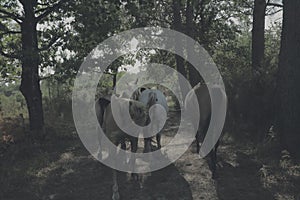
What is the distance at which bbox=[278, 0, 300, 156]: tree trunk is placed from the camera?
7324mm

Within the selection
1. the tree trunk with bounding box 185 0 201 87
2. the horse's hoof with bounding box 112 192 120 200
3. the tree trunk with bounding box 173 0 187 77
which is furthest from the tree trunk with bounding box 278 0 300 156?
the tree trunk with bounding box 173 0 187 77

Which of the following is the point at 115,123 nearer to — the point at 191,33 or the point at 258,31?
the point at 258,31

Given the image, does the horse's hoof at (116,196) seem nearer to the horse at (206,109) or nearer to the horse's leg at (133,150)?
the horse's leg at (133,150)

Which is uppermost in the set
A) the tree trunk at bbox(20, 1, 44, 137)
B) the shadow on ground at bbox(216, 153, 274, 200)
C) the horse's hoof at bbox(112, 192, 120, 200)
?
the tree trunk at bbox(20, 1, 44, 137)

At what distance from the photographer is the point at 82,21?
1044 cm

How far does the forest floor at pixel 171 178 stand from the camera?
595cm

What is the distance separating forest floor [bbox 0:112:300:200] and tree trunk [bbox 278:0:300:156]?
43 centimetres

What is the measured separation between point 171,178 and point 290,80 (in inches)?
130

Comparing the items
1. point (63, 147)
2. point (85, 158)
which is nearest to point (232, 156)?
point (85, 158)

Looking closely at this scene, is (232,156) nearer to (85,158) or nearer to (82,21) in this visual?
(85,158)

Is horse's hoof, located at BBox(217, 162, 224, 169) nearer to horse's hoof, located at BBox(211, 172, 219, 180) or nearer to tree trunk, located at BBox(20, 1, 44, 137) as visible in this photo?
horse's hoof, located at BBox(211, 172, 219, 180)

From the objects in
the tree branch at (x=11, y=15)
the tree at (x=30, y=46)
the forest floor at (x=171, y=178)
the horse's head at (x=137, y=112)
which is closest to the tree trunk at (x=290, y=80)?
the forest floor at (x=171, y=178)

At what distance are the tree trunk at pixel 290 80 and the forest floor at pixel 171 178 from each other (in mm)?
434

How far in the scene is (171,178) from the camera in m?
6.84
